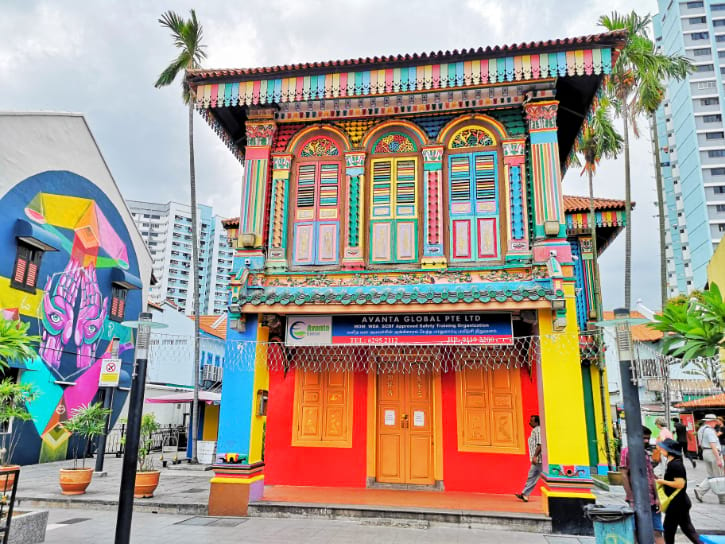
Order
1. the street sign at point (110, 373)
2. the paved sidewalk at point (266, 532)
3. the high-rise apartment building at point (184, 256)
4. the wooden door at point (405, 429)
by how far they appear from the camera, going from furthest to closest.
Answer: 1. the high-rise apartment building at point (184, 256)
2. the street sign at point (110, 373)
3. the wooden door at point (405, 429)
4. the paved sidewalk at point (266, 532)

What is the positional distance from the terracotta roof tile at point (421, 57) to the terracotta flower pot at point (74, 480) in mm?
7814

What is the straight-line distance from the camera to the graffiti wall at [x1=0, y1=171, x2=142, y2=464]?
46.2 feet

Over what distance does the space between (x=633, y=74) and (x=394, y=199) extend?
34.2ft

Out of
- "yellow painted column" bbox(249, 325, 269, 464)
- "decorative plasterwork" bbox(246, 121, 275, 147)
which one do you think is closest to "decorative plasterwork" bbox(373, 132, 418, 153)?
"decorative plasterwork" bbox(246, 121, 275, 147)

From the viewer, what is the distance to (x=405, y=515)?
7938mm

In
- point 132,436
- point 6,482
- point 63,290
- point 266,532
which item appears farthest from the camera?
point 63,290

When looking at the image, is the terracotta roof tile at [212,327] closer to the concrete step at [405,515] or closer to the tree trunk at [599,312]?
the tree trunk at [599,312]

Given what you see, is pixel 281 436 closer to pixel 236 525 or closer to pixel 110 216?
pixel 236 525

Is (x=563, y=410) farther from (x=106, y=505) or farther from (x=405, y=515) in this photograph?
(x=106, y=505)

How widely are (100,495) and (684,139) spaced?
69228 millimetres

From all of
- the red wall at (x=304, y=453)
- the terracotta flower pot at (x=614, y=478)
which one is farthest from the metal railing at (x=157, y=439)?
the terracotta flower pot at (x=614, y=478)

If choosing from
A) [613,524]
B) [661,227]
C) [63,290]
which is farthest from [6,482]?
[661,227]

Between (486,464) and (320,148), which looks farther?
(320,148)

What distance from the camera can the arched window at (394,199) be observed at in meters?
9.50
